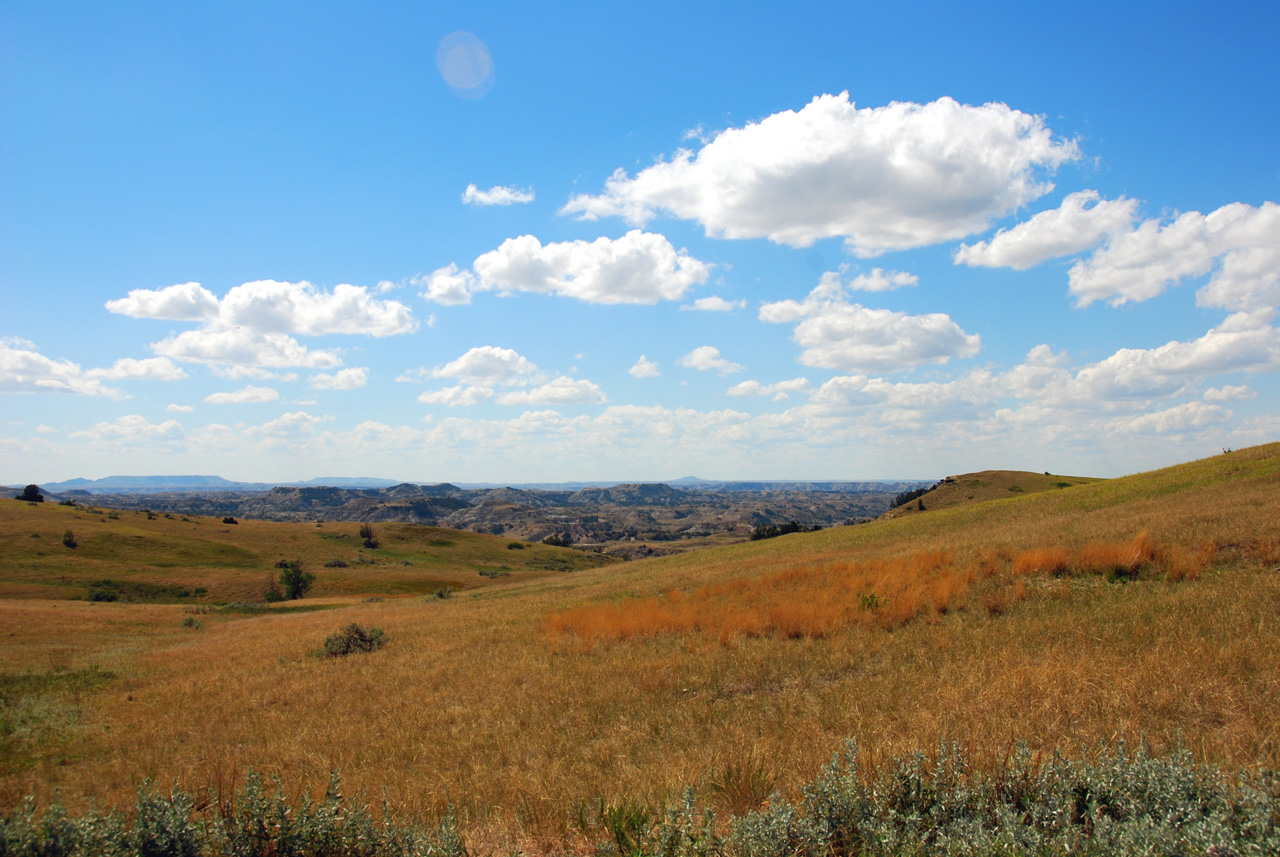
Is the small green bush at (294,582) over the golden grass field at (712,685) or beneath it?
beneath

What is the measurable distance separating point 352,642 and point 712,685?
12719 mm

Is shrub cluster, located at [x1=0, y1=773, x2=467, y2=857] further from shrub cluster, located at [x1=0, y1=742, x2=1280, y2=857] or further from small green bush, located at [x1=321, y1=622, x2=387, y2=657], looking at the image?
small green bush, located at [x1=321, y1=622, x2=387, y2=657]

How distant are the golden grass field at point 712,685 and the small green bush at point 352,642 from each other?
89cm

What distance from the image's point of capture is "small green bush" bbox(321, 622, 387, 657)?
17.3m

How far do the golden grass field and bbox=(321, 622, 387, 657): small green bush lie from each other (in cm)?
89

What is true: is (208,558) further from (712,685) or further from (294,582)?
(712,685)

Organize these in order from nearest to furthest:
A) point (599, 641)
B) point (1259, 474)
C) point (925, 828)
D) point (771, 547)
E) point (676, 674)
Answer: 1. point (925, 828)
2. point (676, 674)
3. point (599, 641)
4. point (1259, 474)
5. point (771, 547)

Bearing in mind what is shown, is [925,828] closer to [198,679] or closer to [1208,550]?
[1208,550]

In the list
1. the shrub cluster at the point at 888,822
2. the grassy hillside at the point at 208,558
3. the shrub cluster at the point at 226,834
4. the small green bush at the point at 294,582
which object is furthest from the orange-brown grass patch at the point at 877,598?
the small green bush at the point at 294,582

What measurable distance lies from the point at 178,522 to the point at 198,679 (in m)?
102

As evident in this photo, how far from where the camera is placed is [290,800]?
6.45m

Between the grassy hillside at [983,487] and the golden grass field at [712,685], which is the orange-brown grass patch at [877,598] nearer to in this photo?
the golden grass field at [712,685]

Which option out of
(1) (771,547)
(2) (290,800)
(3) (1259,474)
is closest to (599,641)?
(2) (290,800)

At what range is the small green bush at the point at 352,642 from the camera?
1726 cm
